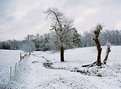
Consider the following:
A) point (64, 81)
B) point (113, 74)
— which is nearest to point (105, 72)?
point (113, 74)

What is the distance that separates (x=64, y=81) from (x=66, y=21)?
1240 inches

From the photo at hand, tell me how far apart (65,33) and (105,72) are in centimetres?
2427

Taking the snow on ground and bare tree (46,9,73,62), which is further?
bare tree (46,9,73,62)

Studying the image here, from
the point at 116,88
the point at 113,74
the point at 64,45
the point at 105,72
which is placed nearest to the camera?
the point at 116,88

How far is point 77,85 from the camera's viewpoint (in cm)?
1673

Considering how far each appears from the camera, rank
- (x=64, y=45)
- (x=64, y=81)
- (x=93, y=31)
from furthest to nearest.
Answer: (x=64, y=45), (x=93, y=31), (x=64, y=81)

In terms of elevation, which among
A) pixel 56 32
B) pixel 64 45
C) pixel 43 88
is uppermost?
pixel 56 32

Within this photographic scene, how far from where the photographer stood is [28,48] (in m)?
136

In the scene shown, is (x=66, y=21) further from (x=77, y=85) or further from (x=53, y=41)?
(x=77, y=85)

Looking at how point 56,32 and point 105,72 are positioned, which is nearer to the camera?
point 105,72

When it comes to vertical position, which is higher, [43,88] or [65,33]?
[65,33]

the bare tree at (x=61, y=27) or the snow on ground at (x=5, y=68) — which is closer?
the snow on ground at (x=5, y=68)

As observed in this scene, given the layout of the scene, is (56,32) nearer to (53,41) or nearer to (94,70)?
(53,41)

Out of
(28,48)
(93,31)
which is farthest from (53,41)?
(28,48)
